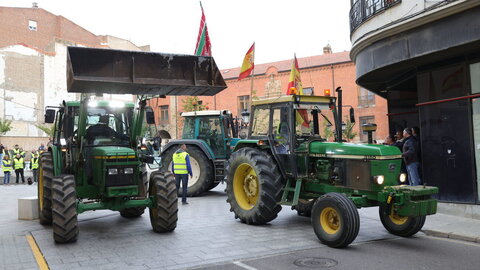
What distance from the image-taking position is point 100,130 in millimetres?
8789

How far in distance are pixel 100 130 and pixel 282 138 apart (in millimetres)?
3635

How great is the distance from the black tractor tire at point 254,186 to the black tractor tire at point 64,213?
3.39 metres

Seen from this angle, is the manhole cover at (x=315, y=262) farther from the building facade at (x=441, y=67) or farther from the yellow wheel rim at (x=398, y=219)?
the building facade at (x=441, y=67)

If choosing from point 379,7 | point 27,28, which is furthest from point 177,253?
point 27,28

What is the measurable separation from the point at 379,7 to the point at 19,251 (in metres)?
9.65

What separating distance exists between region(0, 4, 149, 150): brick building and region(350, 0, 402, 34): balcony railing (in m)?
33.4

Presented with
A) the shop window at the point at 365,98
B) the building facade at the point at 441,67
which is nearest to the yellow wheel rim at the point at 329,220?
the building facade at the point at 441,67

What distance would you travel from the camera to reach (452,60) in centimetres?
1008

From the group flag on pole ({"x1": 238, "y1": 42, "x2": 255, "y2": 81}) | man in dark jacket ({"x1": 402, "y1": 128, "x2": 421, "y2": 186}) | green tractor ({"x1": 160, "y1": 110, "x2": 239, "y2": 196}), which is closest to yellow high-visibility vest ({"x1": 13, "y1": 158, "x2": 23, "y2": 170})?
green tractor ({"x1": 160, "y1": 110, "x2": 239, "y2": 196})

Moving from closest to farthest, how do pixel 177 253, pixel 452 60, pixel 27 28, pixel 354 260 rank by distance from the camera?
pixel 354 260
pixel 177 253
pixel 452 60
pixel 27 28

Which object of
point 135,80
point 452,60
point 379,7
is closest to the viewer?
point 135,80

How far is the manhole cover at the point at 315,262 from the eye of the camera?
6.02 meters

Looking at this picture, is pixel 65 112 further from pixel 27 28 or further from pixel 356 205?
pixel 27 28

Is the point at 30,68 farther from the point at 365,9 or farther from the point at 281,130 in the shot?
the point at 281,130
